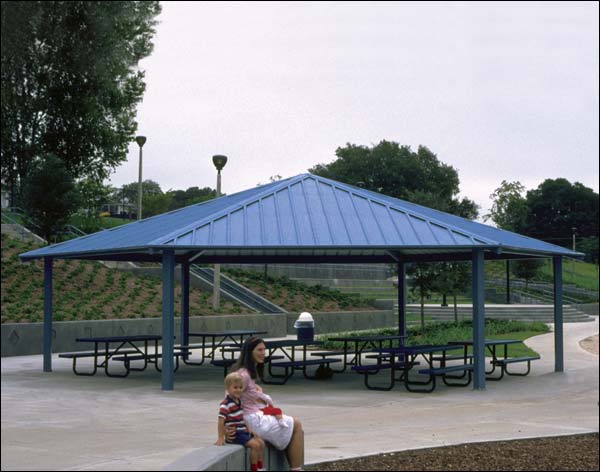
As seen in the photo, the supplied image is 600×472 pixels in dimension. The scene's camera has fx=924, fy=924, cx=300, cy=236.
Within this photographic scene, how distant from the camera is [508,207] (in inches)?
2852

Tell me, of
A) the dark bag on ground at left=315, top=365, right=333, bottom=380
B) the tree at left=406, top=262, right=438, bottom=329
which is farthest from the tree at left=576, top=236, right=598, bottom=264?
the dark bag on ground at left=315, top=365, right=333, bottom=380

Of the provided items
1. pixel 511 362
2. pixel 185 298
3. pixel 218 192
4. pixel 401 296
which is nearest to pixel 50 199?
pixel 218 192

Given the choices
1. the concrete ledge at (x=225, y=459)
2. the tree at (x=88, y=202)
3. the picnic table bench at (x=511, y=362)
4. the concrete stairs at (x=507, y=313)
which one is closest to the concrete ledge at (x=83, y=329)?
the tree at (x=88, y=202)

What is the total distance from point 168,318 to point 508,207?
59.6 meters

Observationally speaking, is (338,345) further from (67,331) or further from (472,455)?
(472,455)

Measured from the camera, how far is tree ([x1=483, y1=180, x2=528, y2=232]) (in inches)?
2847

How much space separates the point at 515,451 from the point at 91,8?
6703mm

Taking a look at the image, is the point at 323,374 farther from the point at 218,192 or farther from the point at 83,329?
the point at 218,192

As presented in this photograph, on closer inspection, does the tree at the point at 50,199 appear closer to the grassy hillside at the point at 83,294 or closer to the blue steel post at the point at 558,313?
the grassy hillside at the point at 83,294

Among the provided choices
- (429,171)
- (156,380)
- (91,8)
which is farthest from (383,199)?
(429,171)

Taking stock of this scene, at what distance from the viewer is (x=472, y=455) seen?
30.8 feet

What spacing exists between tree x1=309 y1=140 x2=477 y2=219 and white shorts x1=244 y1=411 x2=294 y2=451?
255 ft

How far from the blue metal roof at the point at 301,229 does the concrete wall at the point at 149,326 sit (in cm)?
594

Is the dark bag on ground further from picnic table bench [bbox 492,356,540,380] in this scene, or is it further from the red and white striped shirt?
the red and white striped shirt
